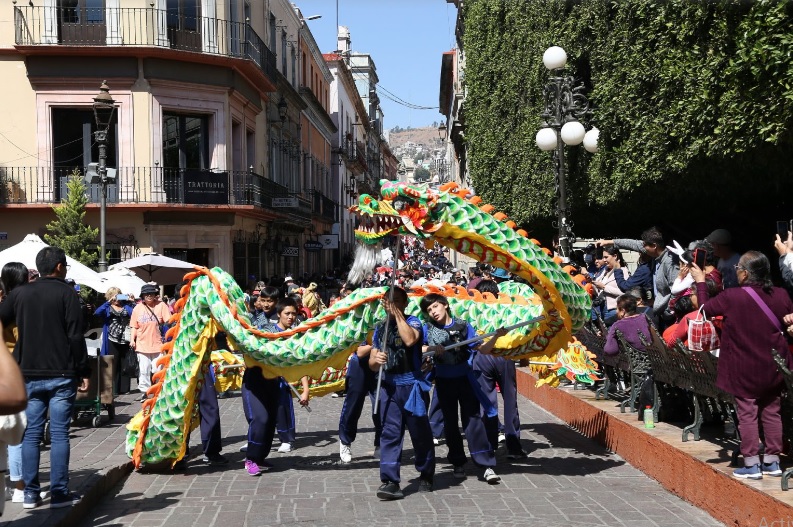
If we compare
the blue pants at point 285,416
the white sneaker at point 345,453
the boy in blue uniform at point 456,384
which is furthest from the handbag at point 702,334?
the blue pants at point 285,416

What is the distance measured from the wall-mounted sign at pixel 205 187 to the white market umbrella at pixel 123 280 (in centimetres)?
A: 819

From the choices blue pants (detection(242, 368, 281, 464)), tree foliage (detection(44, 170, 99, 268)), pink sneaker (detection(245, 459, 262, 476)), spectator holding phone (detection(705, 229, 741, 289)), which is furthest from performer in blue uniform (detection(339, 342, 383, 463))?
tree foliage (detection(44, 170, 99, 268))

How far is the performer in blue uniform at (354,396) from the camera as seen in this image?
10.4 meters

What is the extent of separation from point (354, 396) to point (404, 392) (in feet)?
5.77

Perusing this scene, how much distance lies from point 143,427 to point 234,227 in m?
19.3

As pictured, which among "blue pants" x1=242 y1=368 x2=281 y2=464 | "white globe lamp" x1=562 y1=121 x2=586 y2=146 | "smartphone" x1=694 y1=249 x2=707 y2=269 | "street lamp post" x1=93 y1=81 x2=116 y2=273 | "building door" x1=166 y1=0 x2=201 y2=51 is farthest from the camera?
"building door" x1=166 y1=0 x2=201 y2=51

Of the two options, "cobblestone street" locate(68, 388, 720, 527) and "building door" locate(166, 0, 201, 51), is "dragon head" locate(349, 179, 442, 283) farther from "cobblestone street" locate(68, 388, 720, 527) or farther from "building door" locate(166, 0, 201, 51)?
"building door" locate(166, 0, 201, 51)

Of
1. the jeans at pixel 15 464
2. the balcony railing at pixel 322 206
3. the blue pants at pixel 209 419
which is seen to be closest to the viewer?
the jeans at pixel 15 464

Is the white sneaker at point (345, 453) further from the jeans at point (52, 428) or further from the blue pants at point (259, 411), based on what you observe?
the jeans at point (52, 428)

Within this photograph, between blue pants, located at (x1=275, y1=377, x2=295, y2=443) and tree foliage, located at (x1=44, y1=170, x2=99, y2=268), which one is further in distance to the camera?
tree foliage, located at (x1=44, y1=170, x2=99, y2=268)

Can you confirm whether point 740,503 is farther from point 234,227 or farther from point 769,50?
point 234,227

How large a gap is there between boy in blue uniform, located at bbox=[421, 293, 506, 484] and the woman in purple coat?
2.57m

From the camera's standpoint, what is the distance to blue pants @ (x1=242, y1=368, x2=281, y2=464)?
9.75 meters

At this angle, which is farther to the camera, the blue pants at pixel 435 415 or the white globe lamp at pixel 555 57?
the white globe lamp at pixel 555 57
